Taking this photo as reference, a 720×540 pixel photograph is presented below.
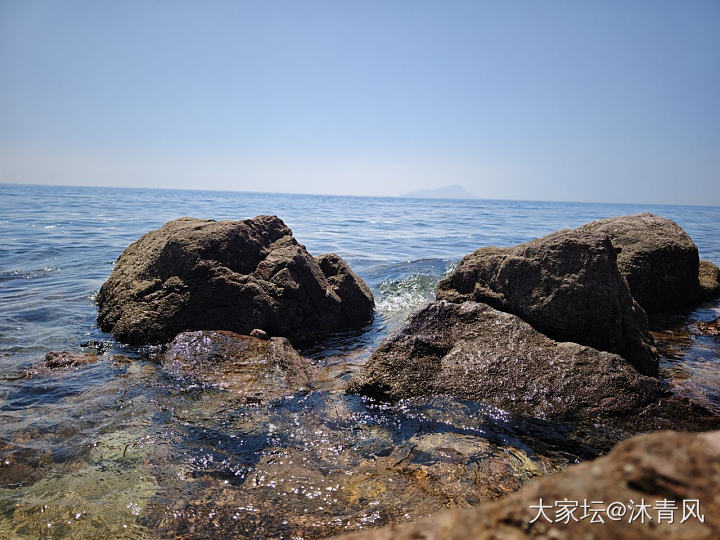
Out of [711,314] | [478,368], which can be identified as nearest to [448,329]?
[478,368]

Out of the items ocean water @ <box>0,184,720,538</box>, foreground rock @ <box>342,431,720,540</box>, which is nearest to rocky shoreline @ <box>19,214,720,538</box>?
ocean water @ <box>0,184,720,538</box>

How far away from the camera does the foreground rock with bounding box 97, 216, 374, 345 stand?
21.4 ft

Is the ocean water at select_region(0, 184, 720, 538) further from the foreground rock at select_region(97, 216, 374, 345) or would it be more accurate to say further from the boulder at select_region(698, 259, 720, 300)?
the boulder at select_region(698, 259, 720, 300)

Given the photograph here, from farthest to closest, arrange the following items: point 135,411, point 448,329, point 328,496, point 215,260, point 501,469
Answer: point 215,260 < point 448,329 < point 135,411 < point 501,469 < point 328,496

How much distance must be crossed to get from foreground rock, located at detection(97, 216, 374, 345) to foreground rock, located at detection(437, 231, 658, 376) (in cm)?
312

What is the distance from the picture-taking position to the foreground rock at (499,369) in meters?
4.25

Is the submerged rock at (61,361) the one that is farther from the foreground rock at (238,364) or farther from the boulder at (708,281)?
the boulder at (708,281)

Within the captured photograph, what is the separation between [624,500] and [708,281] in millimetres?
12057

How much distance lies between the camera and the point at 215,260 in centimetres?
703

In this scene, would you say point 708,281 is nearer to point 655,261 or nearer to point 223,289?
point 655,261

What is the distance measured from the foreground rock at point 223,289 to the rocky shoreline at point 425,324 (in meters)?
0.02

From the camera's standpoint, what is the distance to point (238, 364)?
17.4 feet

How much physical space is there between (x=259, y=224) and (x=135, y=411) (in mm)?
4663

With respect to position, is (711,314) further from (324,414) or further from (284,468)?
(284,468)
